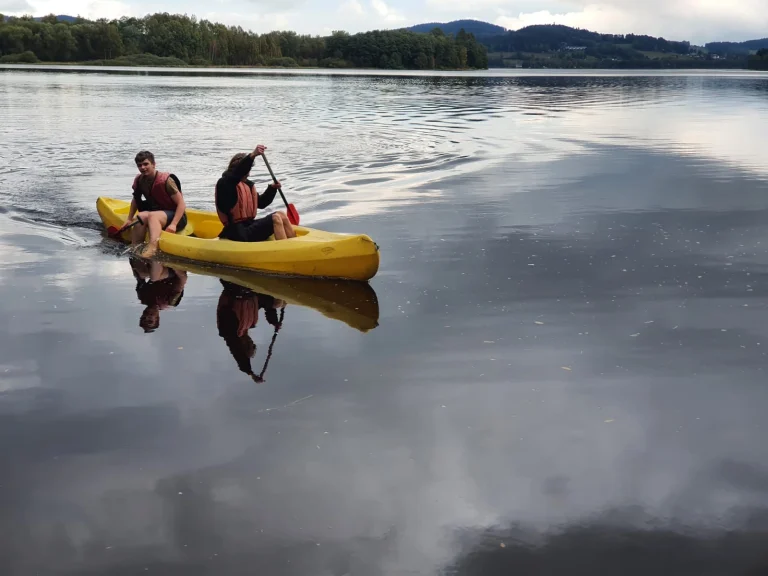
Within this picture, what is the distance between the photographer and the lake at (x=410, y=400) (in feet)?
15.7

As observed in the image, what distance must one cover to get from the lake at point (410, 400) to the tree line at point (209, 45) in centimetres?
14650

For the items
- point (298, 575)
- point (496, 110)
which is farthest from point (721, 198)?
point (496, 110)

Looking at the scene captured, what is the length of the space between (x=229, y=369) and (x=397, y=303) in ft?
8.51

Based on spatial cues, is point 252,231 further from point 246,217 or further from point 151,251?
point 151,251

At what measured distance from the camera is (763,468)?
5.62 metres

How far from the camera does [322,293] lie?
992 cm

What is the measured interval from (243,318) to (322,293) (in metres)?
1.26

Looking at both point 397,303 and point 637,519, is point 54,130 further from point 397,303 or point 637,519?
point 637,519

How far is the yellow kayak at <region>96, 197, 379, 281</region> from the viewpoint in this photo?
32.5 feet

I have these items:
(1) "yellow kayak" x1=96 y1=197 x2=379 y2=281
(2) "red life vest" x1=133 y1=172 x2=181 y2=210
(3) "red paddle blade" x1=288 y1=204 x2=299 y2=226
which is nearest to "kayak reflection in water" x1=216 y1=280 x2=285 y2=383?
(1) "yellow kayak" x1=96 y1=197 x2=379 y2=281

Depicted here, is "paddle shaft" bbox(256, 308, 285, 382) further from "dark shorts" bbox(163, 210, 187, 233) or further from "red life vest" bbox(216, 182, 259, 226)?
"dark shorts" bbox(163, 210, 187, 233)

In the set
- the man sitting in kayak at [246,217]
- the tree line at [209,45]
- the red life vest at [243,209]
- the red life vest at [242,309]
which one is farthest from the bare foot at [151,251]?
the tree line at [209,45]

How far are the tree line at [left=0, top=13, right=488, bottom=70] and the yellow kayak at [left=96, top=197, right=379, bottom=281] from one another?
14830cm

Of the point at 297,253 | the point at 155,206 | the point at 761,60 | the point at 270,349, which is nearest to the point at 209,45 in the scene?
the point at 761,60
